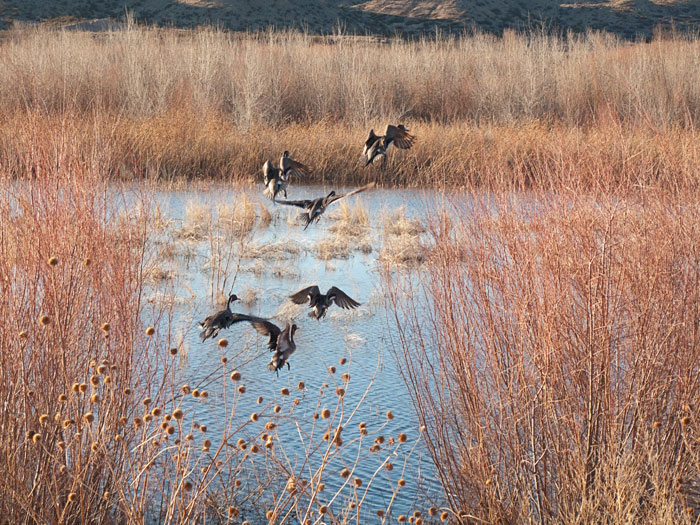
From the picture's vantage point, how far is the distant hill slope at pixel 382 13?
48.6 metres

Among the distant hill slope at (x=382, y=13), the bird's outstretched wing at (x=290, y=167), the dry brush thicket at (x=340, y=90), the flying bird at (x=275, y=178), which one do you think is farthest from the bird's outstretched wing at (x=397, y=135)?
the distant hill slope at (x=382, y=13)

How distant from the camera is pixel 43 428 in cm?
368

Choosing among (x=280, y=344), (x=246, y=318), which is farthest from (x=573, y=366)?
(x=280, y=344)

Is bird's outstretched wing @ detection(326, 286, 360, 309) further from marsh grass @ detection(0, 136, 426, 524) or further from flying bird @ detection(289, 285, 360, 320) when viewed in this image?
marsh grass @ detection(0, 136, 426, 524)

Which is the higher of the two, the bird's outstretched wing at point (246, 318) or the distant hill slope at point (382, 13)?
the distant hill slope at point (382, 13)

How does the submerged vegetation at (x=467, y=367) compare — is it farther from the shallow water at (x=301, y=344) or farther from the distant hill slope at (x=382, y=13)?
the distant hill slope at (x=382, y=13)

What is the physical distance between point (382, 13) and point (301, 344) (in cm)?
4973

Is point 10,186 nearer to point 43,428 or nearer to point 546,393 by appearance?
point 43,428

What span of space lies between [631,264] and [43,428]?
104 inches

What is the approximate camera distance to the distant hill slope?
159ft

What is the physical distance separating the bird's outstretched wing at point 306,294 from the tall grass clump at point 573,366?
64.9 inches

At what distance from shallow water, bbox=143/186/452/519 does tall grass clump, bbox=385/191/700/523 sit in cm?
46

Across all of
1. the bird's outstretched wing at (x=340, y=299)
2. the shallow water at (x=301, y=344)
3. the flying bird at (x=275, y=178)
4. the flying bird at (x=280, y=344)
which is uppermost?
the flying bird at (x=275, y=178)

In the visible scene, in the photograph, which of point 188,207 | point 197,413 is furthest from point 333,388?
point 188,207
